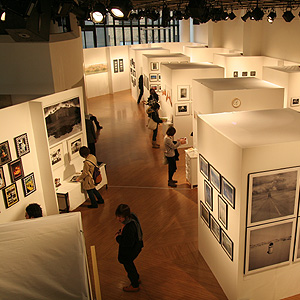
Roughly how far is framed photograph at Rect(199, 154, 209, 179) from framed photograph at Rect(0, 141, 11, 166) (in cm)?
344

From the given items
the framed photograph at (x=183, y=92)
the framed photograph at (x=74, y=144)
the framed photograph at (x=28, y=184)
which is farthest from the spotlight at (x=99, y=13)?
the framed photograph at (x=183, y=92)

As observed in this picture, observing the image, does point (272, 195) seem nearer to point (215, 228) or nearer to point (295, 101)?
point (215, 228)

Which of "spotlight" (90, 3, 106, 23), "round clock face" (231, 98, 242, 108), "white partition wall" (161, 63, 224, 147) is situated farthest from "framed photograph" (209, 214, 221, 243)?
"white partition wall" (161, 63, 224, 147)

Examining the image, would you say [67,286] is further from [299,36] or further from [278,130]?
[299,36]

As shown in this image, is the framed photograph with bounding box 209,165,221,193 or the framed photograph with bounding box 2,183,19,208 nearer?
the framed photograph with bounding box 209,165,221,193

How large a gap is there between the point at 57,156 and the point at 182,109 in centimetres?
575

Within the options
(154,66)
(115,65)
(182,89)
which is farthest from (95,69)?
(182,89)

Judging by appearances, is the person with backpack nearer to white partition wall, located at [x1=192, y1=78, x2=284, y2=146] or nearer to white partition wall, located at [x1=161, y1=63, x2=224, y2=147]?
white partition wall, located at [x1=192, y1=78, x2=284, y2=146]

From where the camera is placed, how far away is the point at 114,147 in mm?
12859

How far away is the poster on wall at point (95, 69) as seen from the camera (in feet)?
74.3

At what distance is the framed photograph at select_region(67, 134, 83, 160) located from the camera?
8.66 meters

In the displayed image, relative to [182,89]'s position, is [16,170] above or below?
below

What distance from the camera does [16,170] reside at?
259 inches

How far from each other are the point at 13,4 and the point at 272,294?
6.27 metres
